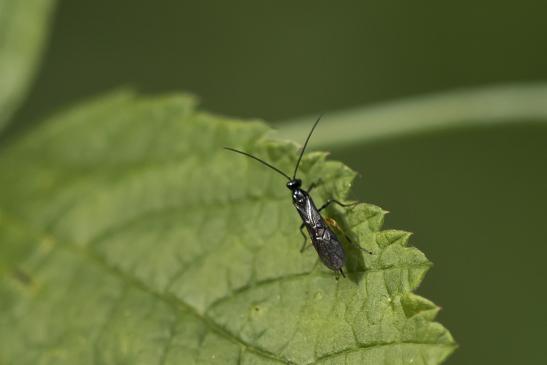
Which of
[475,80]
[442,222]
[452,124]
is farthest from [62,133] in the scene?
[475,80]

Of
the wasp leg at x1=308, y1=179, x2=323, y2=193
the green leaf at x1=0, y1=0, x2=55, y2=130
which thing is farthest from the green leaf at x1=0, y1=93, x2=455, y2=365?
the green leaf at x1=0, y1=0, x2=55, y2=130

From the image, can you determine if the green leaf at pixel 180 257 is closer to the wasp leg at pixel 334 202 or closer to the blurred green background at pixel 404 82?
the wasp leg at pixel 334 202

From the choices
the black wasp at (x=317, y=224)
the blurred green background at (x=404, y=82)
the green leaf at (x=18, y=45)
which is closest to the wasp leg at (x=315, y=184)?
the black wasp at (x=317, y=224)

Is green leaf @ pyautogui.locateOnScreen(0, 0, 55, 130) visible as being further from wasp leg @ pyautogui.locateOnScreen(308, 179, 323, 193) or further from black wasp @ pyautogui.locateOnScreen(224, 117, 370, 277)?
wasp leg @ pyautogui.locateOnScreen(308, 179, 323, 193)

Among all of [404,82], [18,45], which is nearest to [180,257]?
[18,45]

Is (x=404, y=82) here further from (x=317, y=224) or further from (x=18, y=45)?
(x=317, y=224)

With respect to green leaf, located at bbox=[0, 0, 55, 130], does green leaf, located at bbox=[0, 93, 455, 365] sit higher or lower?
lower
